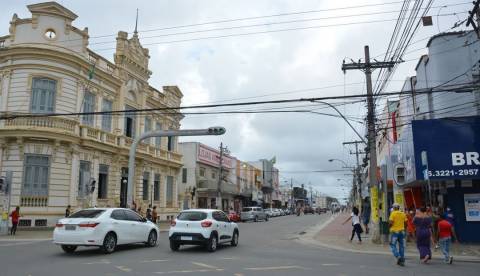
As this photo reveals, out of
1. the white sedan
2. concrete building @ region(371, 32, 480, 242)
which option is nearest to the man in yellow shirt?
concrete building @ region(371, 32, 480, 242)

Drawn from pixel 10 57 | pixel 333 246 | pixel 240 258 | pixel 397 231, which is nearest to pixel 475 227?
pixel 333 246

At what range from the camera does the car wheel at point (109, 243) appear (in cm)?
1469

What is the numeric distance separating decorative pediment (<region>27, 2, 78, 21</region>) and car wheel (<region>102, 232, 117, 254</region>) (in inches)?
750

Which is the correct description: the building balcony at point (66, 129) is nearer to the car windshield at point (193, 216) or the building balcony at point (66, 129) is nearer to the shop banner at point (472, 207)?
the car windshield at point (193, 216)

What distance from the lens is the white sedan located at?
14.3 meters

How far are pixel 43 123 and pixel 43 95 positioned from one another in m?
2.01

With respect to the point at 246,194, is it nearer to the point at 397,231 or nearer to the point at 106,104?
the point at 106,104

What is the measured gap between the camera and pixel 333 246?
1964cm

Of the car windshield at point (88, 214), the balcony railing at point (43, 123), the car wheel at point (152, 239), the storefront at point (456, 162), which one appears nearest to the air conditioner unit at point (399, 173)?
the storefront at point (456, 162)

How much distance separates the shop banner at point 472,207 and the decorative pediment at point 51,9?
2531cm

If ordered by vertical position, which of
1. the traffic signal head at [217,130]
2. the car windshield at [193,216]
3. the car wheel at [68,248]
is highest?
the traffic signal head at [217,130]

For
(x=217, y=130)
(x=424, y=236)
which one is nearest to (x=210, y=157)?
(x=217, y=130)

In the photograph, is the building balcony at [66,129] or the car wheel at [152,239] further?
the building balcony at [66,129]

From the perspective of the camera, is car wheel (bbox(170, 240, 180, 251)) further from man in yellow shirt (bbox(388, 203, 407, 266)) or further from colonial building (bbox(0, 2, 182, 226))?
colonial building (bbox(0, 2, 182, 226))
